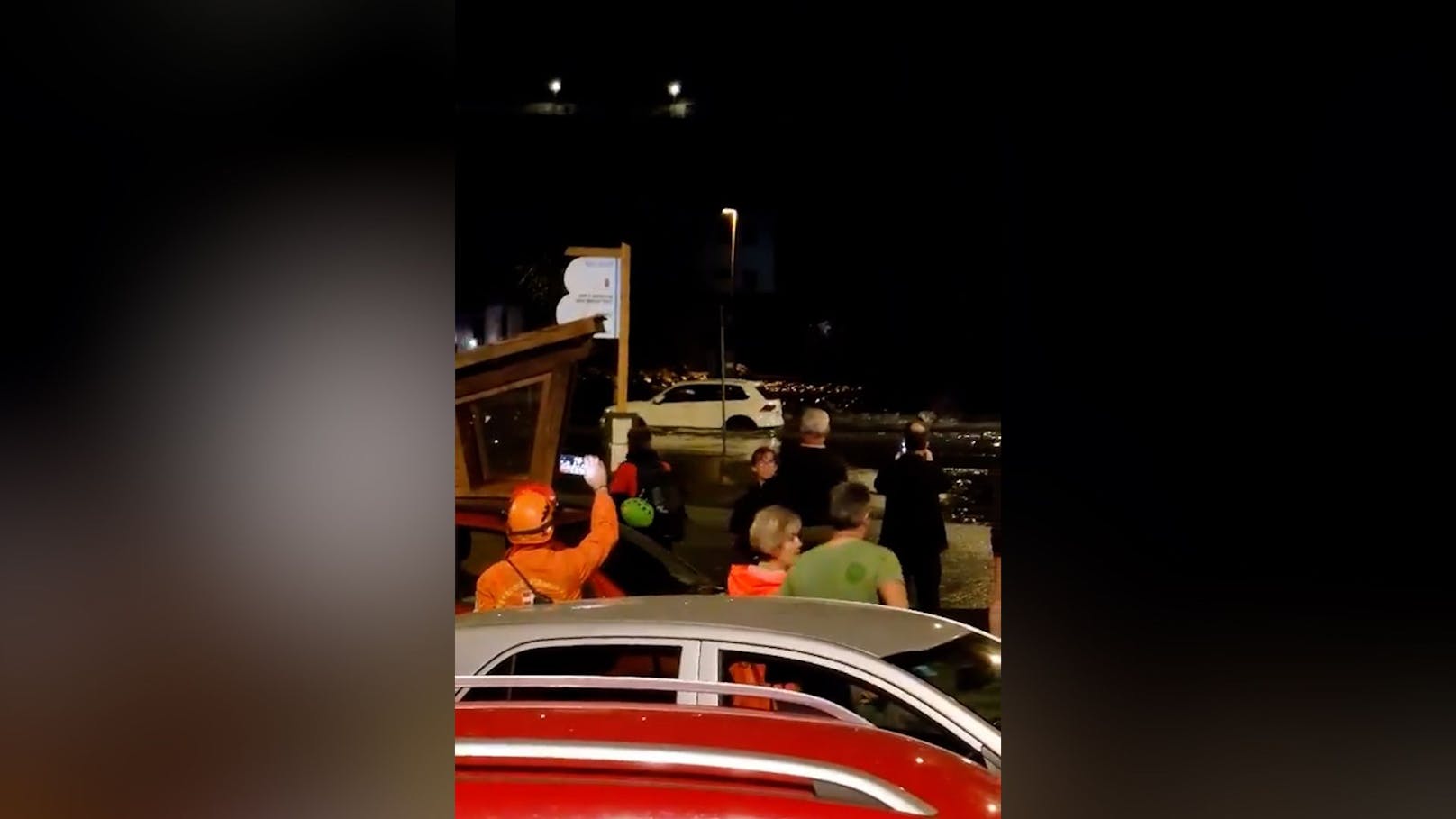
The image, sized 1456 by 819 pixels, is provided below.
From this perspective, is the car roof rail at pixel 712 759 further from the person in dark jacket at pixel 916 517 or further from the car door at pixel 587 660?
the person in dark jacket at pixel 916 517

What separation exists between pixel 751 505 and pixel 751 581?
198 mm

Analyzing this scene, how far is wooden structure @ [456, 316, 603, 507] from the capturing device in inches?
103

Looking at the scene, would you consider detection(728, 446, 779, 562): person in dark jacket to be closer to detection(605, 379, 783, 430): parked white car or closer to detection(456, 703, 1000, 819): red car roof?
detection(605, 379, 783, 430): parked white car

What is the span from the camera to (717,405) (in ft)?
8.42

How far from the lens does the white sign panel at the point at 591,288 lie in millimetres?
2541

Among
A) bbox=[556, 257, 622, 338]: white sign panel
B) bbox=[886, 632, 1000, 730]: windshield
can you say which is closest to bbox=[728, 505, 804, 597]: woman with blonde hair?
bbox=[886, 632, 1000, 730]: windshield

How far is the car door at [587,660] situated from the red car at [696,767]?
18 cm

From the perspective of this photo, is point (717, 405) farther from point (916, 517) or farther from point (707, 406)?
point (916, 517)

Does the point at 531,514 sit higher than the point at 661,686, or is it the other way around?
the point at 531,514
